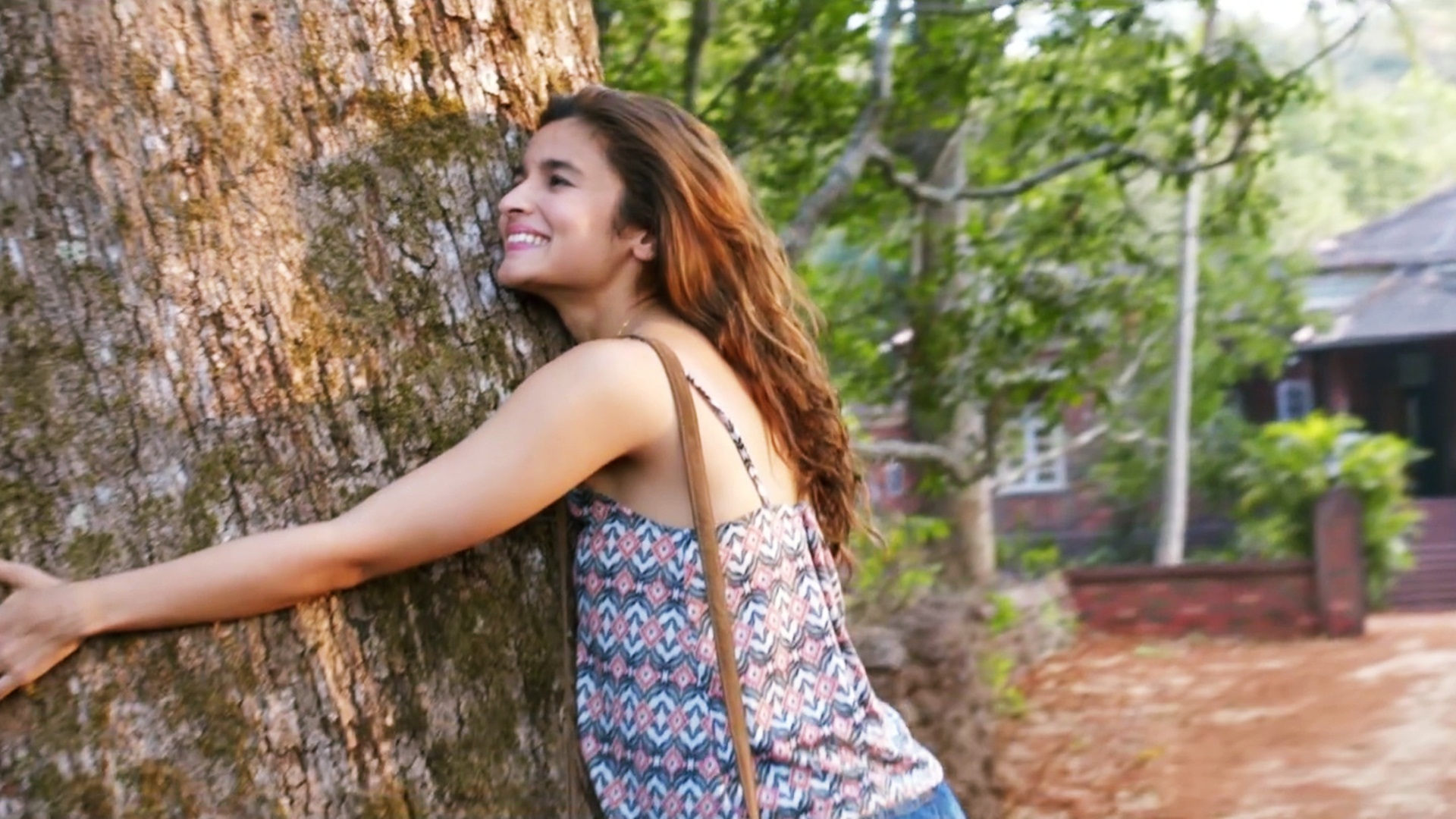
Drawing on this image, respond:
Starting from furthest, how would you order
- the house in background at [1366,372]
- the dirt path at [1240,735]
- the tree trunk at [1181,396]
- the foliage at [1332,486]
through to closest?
the house in background at [1366,372], the tree trunk at [1181,396], the foliage at [1332,486], the dirt path at [1240,735]

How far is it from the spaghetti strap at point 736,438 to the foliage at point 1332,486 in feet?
64.1

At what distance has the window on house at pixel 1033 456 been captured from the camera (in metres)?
10.6

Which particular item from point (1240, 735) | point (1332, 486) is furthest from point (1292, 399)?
point (1240, 735)

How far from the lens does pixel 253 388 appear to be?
2248 mm

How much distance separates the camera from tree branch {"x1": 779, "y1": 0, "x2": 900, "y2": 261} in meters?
A: 7.95

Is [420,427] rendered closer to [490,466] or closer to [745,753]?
[490,466]

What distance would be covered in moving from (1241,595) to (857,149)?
1309 centimetres

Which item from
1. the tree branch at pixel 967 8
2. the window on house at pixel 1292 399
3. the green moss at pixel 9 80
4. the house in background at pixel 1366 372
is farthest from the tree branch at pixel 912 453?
the window on house at pixel 1292 399

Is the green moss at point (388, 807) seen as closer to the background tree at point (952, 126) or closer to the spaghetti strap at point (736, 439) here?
the spaghetti strap at point (736, 439)

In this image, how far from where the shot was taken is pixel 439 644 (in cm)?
230

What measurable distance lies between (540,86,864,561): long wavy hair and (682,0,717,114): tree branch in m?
5.41

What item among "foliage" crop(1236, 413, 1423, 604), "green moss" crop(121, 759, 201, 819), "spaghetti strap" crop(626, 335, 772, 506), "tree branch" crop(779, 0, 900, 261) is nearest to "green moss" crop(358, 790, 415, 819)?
"green moss" crop(121, 759, 201, 819)

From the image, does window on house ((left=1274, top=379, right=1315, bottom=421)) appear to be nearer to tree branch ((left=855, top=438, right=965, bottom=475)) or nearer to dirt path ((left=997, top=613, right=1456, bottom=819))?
dirt path ((left=997, top=613, right=1456, bottom=819))

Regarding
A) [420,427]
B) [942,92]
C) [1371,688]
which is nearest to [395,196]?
[420,427]
